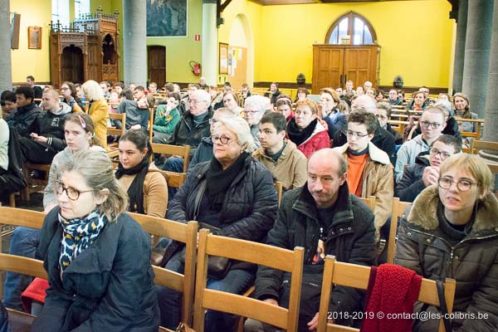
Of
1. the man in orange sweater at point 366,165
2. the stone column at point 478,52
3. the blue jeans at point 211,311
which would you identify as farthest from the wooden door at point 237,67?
the blue jeans at point 211,311

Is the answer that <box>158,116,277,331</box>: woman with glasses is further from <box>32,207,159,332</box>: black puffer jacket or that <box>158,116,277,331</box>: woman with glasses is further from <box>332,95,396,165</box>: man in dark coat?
<box>332,95,396,165</box>: man in dark coat

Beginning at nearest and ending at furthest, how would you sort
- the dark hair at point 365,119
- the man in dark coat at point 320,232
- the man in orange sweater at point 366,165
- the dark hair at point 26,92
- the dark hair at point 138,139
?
the man in dark coat at point 320,232 < the dark hair at point 138,139 < the man in orange sweater at point 366,165 < the dark hair at point 365,119 < the dark hair at point 26,92

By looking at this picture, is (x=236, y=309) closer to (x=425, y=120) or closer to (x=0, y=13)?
(x=425, y=120)

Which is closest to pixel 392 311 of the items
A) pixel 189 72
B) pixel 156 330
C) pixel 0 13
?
pixel 156 330

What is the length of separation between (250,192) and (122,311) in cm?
130

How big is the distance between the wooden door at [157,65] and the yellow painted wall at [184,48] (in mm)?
213

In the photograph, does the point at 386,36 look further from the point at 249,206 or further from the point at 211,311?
the point at 211,311

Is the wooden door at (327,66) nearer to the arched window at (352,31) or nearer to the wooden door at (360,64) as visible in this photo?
the wooden door at (360,64)

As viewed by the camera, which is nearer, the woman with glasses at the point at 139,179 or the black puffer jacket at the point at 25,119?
the woman with glasses at the point at 139,179

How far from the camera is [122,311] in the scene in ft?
7.13

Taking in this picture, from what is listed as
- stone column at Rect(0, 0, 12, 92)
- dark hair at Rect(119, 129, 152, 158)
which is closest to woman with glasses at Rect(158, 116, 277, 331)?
dark hair at Rect(119, 129, 152, 158)

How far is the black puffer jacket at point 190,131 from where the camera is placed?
588 centimetres

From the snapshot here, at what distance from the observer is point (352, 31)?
2059 cm

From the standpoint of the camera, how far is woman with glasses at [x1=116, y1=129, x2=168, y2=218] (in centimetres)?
348
